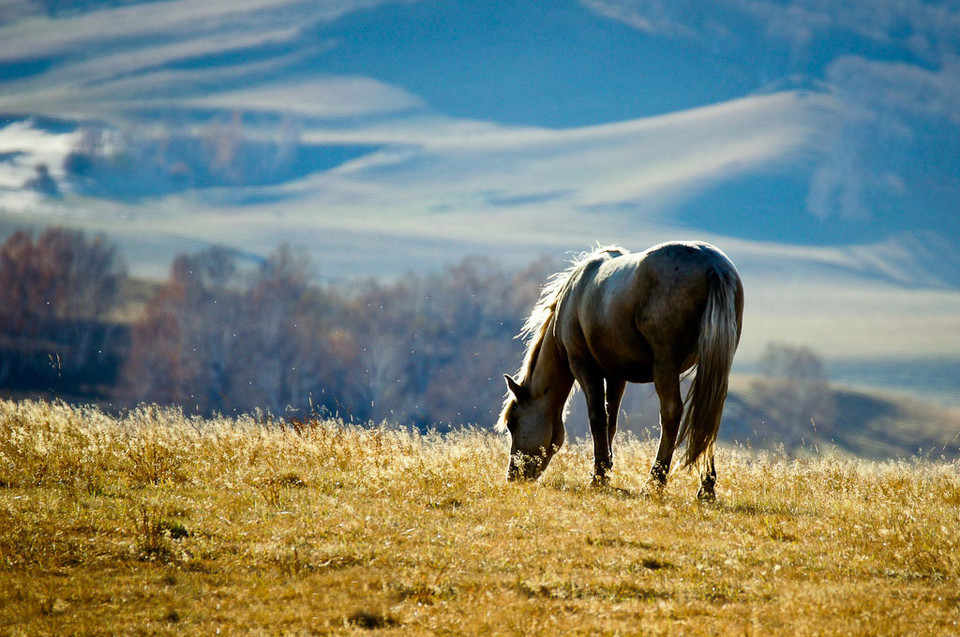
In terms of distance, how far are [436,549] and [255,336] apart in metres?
98.7

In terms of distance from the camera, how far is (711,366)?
8484mm

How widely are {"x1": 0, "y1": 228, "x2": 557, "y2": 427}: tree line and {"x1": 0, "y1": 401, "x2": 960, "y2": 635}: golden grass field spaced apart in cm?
7363

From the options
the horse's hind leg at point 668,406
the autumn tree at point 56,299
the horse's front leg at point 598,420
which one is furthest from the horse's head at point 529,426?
the autumn tree at point 56,299

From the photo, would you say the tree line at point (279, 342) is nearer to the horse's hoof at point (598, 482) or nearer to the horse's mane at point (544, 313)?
the horse's mane at point (544, 313)

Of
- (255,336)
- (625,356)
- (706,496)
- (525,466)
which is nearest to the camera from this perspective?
(706,496)

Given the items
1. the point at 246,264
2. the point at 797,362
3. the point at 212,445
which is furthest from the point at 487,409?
the point at 212,445

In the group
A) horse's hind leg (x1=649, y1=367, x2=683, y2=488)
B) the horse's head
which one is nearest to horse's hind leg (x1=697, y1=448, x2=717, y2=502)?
horse's hind leg (x1=649, y1=367, x2=683, y2=488)

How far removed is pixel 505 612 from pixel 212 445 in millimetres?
6294

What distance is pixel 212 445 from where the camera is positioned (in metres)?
10.8

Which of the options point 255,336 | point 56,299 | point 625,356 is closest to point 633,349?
point 625,356

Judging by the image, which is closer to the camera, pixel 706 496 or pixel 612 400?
pixel 706 496

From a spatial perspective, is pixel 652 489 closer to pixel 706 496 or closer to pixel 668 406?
pixel 706 496

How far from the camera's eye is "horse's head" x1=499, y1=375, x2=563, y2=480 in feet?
35.2

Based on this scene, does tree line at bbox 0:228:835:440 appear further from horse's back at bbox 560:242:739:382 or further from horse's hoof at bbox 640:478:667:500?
horse's hoof at bbox 640:478:667:500
